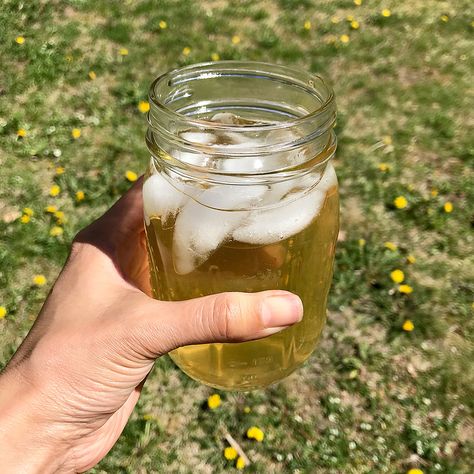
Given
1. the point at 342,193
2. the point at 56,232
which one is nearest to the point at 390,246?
the point at 342,193

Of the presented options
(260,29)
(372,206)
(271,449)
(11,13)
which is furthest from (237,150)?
(11,13)

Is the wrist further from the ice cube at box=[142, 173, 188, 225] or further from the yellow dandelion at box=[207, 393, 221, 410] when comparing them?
the yellow dandelion at box=[207, 393, 221, 410]

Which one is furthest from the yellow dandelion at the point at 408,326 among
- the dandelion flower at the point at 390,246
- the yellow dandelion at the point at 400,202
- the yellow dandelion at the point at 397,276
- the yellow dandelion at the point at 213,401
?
the yellow dandelion at the point at 213,401

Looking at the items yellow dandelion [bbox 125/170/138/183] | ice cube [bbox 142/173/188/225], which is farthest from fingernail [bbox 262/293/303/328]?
yellow dandelion [bbox 125/170/138/183]

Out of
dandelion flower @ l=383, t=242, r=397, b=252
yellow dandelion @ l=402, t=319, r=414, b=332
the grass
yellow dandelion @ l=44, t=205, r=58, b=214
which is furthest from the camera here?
yellow dandelion @ l=44, t=205, r=58, b=214

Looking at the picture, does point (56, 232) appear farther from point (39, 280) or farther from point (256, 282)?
point (256, 282)

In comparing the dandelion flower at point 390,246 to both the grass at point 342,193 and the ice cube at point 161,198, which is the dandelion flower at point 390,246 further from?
the ice cube at point 161,198

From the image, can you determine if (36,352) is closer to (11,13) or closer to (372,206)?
(372,206)
